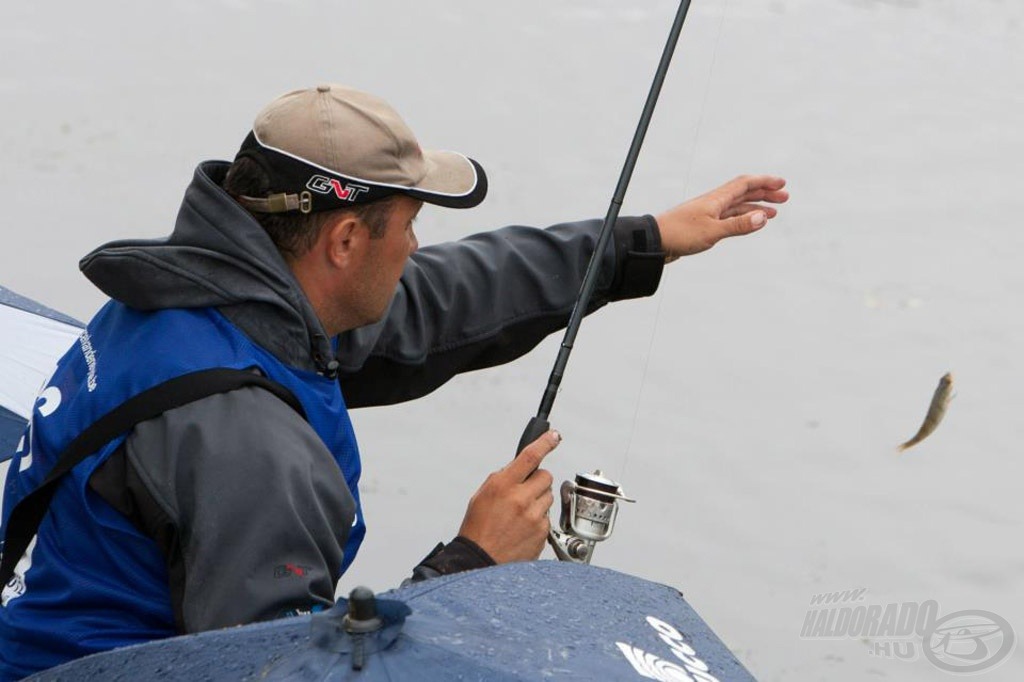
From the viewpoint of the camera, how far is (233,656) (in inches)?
57.1

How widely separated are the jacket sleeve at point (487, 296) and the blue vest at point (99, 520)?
62 centimetres

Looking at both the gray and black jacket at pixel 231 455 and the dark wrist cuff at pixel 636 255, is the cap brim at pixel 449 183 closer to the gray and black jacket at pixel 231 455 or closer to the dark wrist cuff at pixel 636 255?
the gray and black jacket at pixel 231 455

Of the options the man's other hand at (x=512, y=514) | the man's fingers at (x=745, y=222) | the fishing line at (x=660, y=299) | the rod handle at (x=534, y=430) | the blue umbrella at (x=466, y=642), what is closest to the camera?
the blue umbrella at (x=466, y=642)

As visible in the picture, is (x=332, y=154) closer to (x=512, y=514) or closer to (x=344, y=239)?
(x=344, y=239)

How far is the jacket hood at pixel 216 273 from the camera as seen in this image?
1.99 m

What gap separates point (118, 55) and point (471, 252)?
16.0 ft

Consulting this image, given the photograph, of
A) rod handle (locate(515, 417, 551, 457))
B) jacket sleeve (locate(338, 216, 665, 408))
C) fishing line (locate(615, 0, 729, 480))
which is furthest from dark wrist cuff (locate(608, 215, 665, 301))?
fishing line (locate(615, 0, 729, 480))

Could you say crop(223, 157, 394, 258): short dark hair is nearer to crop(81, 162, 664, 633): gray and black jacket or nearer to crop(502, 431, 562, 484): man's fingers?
crop(81, 162, 664, 633): gray and black jacket

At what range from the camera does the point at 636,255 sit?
2.93m

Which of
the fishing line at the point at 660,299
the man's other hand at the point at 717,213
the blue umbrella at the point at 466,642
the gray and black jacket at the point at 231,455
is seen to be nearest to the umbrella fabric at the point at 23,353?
the gray and black jacket at the point at 231,455

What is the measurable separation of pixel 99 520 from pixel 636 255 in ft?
4.35

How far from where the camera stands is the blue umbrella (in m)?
1.40

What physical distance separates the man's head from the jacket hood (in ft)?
0.21

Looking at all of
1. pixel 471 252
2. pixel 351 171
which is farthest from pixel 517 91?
pixel 351 171
